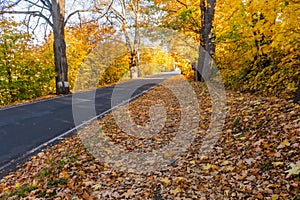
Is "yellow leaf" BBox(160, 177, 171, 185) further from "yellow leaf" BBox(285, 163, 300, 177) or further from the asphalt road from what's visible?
the asphalt road

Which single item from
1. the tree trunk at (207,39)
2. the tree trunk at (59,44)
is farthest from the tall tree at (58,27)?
the tree trunk at (207,39)

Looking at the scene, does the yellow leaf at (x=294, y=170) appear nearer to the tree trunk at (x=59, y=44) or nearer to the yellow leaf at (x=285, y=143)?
the yellow leaf at (x=285, y=143)

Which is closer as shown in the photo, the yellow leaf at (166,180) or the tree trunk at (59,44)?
the yellow leaf at (166,180)

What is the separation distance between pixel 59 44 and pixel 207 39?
8784 mm

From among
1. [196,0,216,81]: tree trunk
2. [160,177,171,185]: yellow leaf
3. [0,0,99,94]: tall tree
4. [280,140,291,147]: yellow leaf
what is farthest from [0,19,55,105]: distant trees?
[280,140,291,147]: yellow leaf

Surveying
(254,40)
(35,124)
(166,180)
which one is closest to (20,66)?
(35,124)

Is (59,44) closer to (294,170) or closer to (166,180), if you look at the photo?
(166,180)

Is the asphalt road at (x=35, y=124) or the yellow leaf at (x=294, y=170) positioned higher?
the yellow leaf at (x=294, y=170)

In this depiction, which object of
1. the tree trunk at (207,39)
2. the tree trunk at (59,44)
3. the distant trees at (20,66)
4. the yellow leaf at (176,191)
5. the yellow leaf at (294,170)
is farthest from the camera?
the tree trunk at (59,44)

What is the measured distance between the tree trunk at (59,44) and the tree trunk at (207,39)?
8.31m

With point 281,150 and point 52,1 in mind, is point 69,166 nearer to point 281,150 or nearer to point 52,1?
point 281,150

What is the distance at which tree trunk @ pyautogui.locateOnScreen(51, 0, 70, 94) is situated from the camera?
45.3ft

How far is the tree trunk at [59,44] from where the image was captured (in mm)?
13820

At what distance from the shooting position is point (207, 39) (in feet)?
35.9
